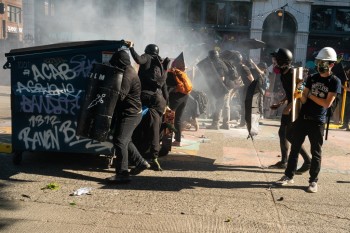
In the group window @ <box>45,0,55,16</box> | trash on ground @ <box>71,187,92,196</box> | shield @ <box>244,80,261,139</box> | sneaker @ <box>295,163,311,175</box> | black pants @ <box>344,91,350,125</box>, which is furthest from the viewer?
window @ <box>45,0,55,16</box>

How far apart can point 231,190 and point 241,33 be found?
13.7 m

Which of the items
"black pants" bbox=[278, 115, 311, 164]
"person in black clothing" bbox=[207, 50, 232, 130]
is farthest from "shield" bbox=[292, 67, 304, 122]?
"person in black clothing" bbox=[207, 50, 232, 130]

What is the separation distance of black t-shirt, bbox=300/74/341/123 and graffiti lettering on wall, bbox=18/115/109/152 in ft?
8.10

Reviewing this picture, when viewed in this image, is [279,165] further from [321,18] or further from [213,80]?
[321,18]

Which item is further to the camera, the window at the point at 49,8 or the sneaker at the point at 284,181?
the window at the point at 49,8

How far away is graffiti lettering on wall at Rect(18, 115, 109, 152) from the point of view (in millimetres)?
5121

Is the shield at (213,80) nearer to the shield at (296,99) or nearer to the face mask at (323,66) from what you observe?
the shield at (296,99)

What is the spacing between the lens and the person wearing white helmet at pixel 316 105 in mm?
4629

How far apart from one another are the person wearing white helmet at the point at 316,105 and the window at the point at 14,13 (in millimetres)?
46398

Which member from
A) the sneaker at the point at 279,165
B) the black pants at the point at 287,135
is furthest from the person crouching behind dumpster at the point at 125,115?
the sneaker at the point at 279,165

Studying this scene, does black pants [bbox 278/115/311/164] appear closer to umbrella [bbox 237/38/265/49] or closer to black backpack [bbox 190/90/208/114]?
black backpack [bbox 190/90/208/114]

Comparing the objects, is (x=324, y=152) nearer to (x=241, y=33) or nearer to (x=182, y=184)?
(x=182, y=184)

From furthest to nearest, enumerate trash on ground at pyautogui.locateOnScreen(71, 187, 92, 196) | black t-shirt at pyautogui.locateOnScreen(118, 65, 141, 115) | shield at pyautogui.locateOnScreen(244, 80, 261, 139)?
shield at pyautogui.locateOnScreen(244, 80, 261, 139), black t-shirt at pyautogui.locateOnScreen(118, 65, 141, 115), trash on ground at pyautogui.locateOnScreen(71, 187, 92, 196)

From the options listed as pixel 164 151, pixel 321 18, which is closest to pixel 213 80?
pixel 164 151
